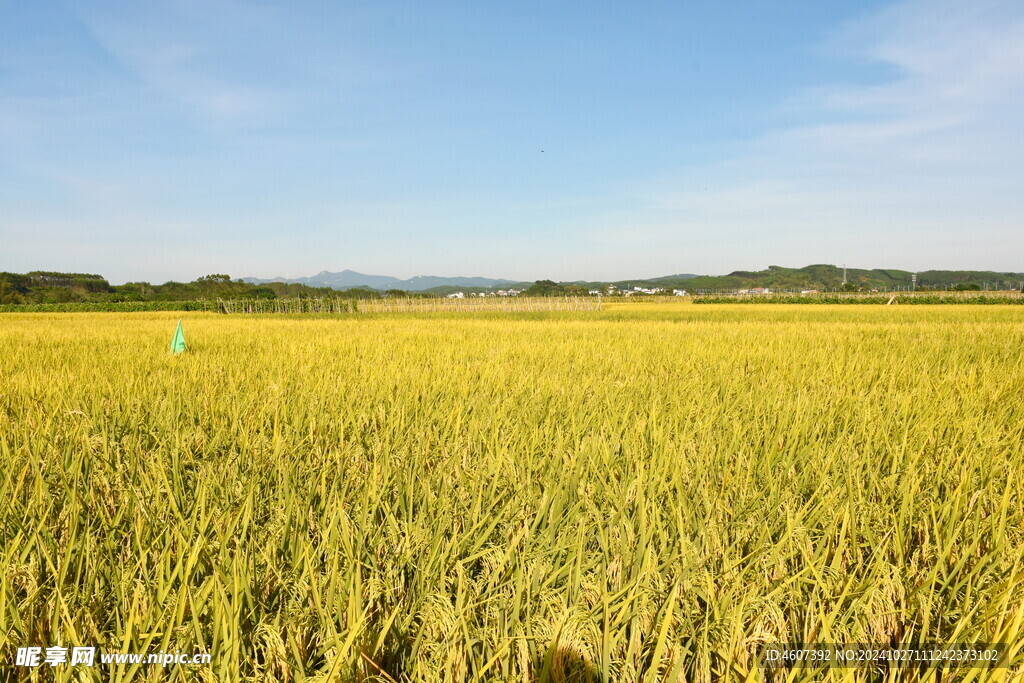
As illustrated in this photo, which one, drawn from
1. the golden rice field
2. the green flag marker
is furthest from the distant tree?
the golden rice field

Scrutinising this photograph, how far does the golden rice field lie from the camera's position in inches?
39.7

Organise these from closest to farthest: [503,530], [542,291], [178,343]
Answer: [503,530]
[178,343]
[542,291]

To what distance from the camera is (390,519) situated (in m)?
1.40

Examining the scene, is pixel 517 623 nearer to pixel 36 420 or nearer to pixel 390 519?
pixel 390 519

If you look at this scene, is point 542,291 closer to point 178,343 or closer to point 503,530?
point 178,343

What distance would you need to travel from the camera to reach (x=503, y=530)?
4.85ft

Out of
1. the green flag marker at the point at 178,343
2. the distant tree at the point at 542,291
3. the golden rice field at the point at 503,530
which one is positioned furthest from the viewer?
the distant tree at the point at 542,291

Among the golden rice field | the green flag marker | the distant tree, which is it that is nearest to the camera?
the golden rice field

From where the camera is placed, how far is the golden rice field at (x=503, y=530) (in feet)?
3.31

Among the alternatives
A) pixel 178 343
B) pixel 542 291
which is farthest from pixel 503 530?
pixel 542 291

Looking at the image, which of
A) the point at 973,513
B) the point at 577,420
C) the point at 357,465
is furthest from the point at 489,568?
the point at 973,513

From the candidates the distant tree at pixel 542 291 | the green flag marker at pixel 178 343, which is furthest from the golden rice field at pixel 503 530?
the distant tree at pixel 542 291

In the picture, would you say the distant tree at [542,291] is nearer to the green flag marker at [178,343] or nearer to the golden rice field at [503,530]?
the green flag marker at [178,343]

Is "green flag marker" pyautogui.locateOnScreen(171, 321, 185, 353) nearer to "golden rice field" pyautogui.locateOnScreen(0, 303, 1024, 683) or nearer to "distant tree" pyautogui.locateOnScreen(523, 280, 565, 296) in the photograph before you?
"golden rice field" pyautogui.locateOnScreen(0, 303, 1024, 683)
